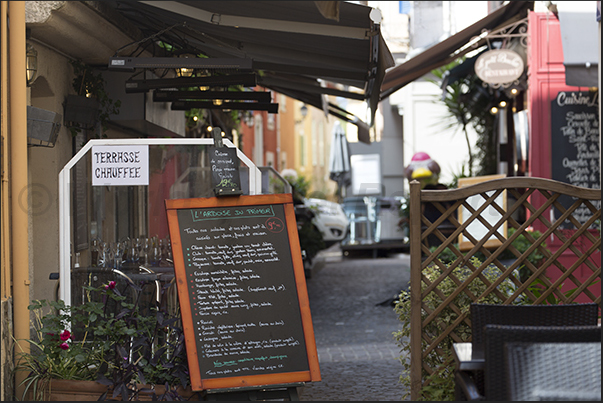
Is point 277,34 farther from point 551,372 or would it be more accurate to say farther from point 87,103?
point 551,372

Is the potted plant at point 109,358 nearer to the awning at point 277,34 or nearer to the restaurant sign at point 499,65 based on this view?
the awning at point 277,34

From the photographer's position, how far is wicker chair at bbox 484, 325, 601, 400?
2697mm

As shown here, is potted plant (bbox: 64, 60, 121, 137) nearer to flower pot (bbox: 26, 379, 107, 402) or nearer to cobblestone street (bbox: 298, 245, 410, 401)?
flower pot (bbox: 26, 379, 107, 402)

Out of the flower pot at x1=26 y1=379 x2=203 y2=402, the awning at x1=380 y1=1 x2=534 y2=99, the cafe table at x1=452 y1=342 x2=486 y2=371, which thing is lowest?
the flower pot at x1=26 y1=379 x2=203 y2=402

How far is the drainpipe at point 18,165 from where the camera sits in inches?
153

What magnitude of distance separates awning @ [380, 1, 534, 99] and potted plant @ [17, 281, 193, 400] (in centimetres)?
527

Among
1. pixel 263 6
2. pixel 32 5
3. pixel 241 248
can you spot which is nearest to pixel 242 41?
pixel 263 6

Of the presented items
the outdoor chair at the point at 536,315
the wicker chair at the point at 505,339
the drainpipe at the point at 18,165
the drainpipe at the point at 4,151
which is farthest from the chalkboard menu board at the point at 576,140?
the drainpipe at the point at 4,151

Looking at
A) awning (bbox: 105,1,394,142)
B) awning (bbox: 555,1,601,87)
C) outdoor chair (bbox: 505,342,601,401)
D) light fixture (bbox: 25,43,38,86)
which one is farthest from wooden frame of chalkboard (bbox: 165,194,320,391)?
awning (bbox: 555,1,601,87)

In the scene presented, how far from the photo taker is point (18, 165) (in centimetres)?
391

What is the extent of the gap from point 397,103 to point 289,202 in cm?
1851

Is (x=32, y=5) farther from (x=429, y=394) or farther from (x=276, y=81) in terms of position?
(x=429, y=394)

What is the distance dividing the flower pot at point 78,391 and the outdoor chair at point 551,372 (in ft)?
6.90

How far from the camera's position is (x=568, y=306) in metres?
3.39
